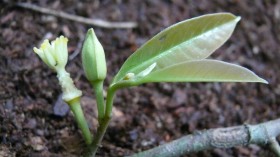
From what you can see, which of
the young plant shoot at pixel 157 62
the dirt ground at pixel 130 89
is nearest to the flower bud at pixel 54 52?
the young plant shoot at pixel 157 62

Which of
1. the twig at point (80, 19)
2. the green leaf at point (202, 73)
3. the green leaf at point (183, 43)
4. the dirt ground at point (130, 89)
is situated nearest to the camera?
the green leaf at point (202, 73)

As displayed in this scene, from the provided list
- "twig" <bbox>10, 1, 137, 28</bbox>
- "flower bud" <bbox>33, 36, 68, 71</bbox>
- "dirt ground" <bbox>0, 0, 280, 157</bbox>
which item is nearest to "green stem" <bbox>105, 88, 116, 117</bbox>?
"flower bud" <bbox>33, 36, 68, 71</bbox>

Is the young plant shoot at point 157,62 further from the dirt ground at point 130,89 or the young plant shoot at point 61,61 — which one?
the dirt ground at point 130,89

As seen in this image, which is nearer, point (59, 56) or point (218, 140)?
point (59, 56)

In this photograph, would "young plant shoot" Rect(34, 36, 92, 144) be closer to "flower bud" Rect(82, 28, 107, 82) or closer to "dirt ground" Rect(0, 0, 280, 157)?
"flower bud" Rect(82, 28, 107, 82)

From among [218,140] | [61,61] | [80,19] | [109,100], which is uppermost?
[80,19]

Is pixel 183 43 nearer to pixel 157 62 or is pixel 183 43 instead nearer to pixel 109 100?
pixel 157 62

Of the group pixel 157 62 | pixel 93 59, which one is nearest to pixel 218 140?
pixel 157 62
